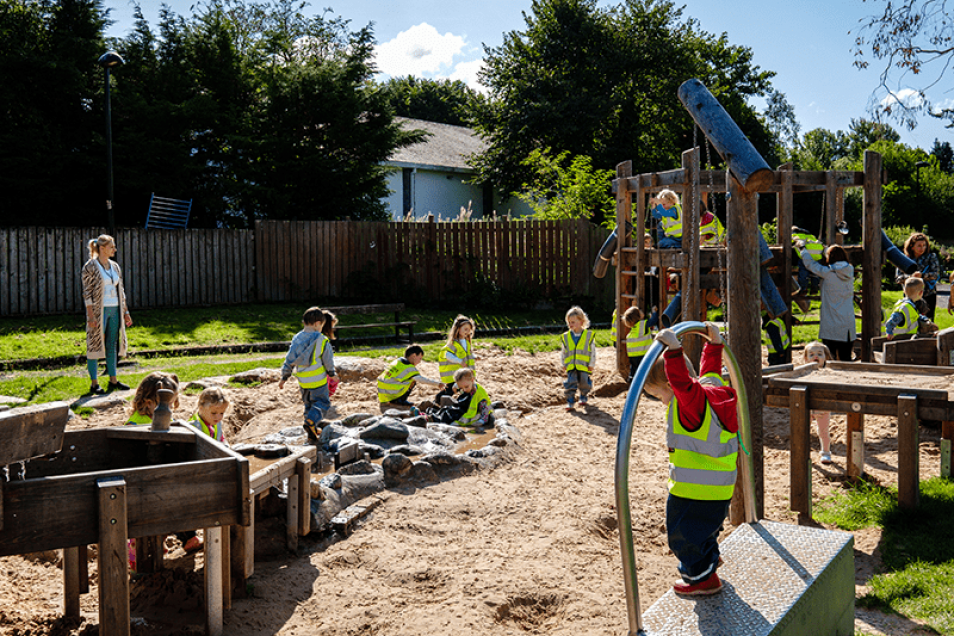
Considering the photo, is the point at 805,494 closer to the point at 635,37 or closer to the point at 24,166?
the point at 24,166

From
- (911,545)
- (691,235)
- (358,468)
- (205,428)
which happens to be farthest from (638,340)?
(205,428)

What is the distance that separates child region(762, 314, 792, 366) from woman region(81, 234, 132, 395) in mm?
8285

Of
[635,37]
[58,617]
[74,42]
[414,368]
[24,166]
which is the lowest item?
[58,617]

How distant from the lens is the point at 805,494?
19.6 feet

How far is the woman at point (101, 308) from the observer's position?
10.0m

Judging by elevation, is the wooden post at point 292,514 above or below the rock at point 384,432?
below

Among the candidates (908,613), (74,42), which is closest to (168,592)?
A: (908,613)

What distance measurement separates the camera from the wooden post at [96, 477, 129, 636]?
3354mm

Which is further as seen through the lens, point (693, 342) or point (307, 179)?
point (307, 179)

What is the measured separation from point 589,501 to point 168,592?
329cm

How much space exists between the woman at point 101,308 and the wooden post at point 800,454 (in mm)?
8158

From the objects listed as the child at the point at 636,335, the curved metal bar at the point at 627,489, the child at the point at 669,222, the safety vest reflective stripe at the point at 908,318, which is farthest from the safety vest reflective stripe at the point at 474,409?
the curved metal bar at the point at 627,489

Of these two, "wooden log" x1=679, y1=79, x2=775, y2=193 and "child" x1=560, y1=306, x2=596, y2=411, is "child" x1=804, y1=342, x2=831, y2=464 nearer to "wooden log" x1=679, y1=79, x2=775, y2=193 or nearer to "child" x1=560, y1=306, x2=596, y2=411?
"child" x1=560, y1=306, x2=596, y2=411

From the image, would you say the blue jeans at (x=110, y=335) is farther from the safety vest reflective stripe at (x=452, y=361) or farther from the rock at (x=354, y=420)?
the safety vest reflective stripe at (x=452, y=361)
